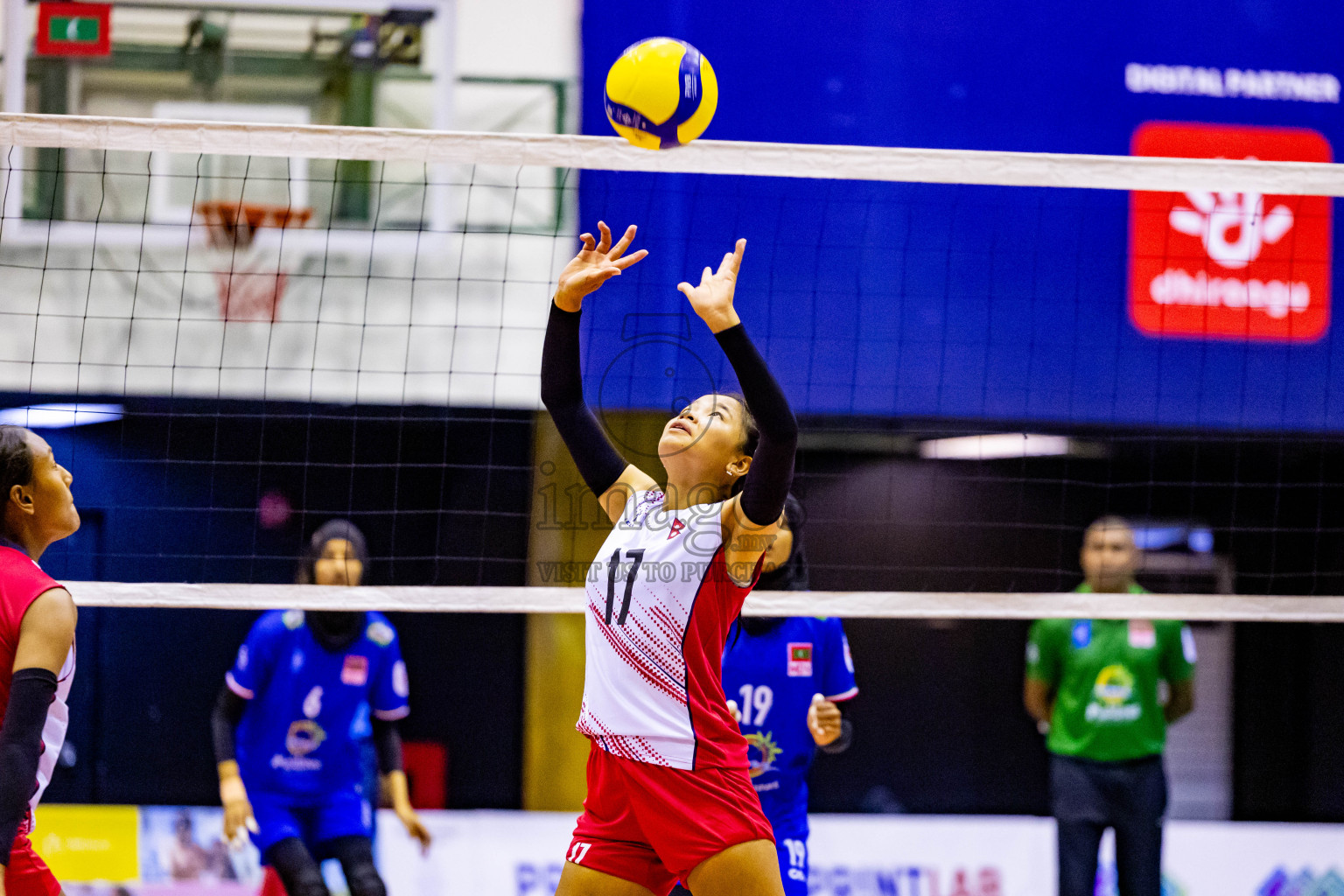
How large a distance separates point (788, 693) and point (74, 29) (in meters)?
5.25

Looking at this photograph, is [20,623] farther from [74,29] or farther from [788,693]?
[74,29]

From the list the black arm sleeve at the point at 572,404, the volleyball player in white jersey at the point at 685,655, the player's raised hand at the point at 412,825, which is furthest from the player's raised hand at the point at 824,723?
the player's raised hand at the point at 412,825

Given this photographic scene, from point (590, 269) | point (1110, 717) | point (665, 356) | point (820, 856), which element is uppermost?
point (665, 356)

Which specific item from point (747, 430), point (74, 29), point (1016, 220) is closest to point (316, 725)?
point (747, 430)

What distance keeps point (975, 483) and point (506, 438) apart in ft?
8.75

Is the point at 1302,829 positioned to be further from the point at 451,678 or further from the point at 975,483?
the point at 451,678

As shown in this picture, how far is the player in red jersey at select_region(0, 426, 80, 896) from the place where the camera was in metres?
2.49

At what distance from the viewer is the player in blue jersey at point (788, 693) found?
3848mm

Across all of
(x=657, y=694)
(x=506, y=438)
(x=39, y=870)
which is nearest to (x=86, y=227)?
(x=506, y=438)

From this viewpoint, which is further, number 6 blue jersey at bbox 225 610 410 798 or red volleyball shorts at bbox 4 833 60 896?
number 6 blue jersey at bbox 225 610 410 798

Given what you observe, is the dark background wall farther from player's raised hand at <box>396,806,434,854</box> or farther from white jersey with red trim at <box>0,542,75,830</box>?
white jersey with red trim at <box>0,542,75,830</box>

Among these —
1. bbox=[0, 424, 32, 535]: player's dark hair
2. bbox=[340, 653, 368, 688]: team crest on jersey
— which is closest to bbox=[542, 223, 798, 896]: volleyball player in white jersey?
bbox=[0, 424, 32, 535]: player's dark hair

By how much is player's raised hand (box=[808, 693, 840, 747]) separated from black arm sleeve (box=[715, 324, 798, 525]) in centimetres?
143

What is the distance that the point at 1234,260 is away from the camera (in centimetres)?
700
